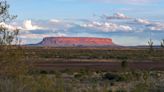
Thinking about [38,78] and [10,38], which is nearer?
[38,78]

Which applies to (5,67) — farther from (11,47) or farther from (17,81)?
(17,81)

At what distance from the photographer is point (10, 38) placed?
72.1ft

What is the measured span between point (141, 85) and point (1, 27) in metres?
7.80

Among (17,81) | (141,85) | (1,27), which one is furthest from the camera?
(1,27)

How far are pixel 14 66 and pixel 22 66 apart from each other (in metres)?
0.39

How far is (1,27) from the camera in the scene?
21781 mm

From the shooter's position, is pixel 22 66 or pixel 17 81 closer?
pixel 17 81

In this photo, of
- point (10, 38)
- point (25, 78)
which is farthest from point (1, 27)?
point (25, 78)

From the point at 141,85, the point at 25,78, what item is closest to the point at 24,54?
the point at 25,78

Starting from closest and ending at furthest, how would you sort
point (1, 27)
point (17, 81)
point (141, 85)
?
1. point (141, 85)
2. point (17, 81)
3. point (1, 27)

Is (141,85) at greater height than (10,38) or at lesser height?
lesser

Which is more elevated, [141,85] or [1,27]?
[1,27]

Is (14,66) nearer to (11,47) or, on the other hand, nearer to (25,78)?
(11,47)

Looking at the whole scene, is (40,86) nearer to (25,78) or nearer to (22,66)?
(25,78)
